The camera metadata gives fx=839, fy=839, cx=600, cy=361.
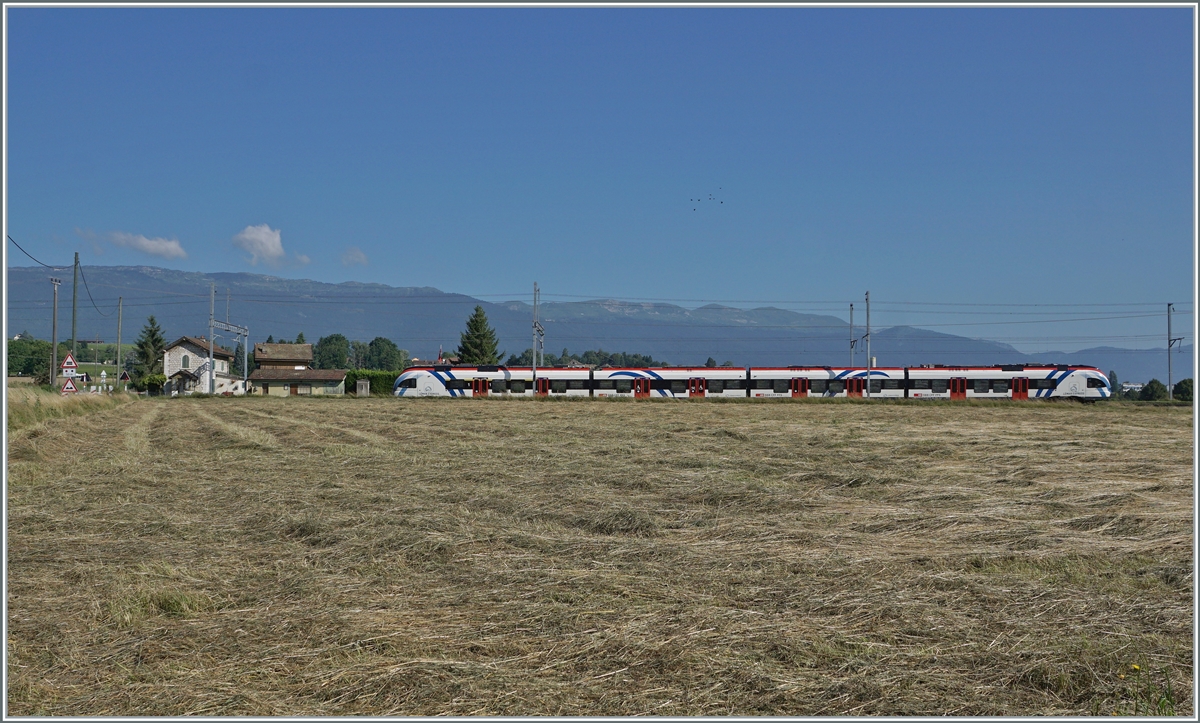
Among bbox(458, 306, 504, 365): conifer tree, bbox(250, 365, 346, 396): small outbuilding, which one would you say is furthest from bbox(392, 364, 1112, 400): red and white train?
bbox(458, 306, 504, 365): conifer tree

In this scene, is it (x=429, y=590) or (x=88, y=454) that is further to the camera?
(x=88, y=454)

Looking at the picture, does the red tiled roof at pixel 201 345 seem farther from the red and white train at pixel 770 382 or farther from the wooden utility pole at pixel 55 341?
the wooden utility pole at pixel 55 341

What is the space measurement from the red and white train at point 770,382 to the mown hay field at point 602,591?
40.4 metres

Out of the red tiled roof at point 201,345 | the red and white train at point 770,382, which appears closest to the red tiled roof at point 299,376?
the red tiled roof at point 201,345

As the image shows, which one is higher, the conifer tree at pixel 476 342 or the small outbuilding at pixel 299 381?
the conifer tree at pixel 476 342

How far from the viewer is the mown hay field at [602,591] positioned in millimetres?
4578

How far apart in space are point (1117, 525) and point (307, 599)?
799 cm

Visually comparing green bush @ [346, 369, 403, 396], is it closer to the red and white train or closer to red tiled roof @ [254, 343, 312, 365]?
the red and white train

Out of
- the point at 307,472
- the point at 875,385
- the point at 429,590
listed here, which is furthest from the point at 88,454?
the point at 875,385

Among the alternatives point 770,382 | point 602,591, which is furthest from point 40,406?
point 770,382

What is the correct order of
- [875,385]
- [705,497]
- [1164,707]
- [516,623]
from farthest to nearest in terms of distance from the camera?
[875,385] → [705,497] → [516,623] → [1164,707]

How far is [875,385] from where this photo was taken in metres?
53.5

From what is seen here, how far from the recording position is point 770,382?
176 ft

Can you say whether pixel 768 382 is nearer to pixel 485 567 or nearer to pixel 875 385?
pixel 875 385
